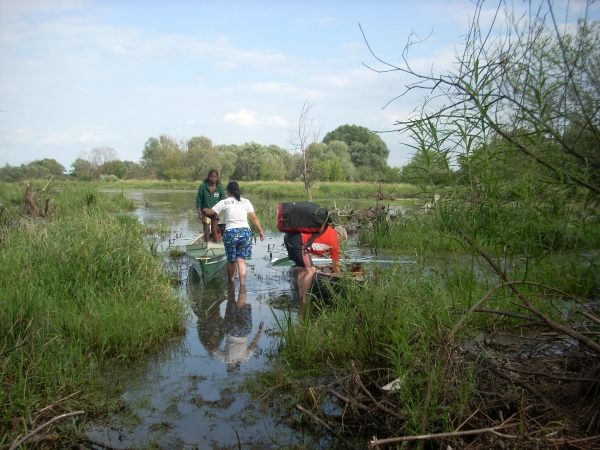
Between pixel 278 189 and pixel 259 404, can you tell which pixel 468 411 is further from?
pixel 278 189

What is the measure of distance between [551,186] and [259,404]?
130 inches

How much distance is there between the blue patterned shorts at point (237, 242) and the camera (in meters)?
8.74

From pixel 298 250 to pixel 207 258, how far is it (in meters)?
2.58

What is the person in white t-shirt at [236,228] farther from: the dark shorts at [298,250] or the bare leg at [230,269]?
the dark shorts at [298,250]

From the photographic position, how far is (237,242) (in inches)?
346

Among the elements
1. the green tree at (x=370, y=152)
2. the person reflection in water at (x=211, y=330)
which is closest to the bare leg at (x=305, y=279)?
the person reflection in water at (x=211, y=330)

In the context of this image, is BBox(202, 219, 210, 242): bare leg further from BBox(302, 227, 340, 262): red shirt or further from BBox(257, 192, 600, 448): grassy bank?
BBox(257, 192, 600, 448): grassy bank

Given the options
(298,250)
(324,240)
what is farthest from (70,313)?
(324,240)

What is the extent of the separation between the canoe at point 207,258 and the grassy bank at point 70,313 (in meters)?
1.29

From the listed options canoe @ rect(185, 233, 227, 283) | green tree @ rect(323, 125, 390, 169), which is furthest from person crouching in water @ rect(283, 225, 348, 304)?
green tree @ rect(323, 125, 390, 169)

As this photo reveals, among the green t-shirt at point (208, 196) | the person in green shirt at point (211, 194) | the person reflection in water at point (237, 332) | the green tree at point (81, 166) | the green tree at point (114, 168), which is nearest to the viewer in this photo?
the person reflection in water at point (237, 332)

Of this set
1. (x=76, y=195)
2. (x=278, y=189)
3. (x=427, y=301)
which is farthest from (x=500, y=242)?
(x=278, y=189)

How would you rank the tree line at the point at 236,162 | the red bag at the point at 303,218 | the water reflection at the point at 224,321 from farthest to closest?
the tree line at the point at 236,162
the red bag at the point at 303,218
the water reflection at the point at 224,321

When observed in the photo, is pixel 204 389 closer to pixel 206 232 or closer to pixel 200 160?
pixel 206 232
